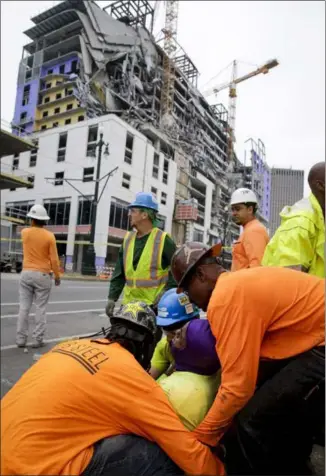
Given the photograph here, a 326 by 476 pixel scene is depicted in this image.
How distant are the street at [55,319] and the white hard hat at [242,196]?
92 cm

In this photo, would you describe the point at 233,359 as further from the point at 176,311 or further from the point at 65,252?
the point at 65,252

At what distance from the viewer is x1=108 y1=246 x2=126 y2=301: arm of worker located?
2637mm

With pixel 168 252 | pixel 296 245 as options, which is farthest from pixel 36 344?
pixel 296 245

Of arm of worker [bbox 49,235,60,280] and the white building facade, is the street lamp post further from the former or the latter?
arm of worker [bbox 49,235,60,280]

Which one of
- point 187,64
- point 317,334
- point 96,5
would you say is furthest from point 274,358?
point 96,5

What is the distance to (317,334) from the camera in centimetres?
119

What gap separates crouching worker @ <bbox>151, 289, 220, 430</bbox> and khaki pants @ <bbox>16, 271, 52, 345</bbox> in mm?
1321

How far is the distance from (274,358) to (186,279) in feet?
1.39

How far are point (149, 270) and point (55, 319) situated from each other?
3.89 meters

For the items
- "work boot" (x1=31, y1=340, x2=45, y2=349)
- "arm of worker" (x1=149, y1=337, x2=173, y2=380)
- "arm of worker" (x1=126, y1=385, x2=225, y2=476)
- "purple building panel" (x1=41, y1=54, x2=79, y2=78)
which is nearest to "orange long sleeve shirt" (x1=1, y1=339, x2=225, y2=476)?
"arm of worker" (x1=126, y1=385, x2=225, y2=476)

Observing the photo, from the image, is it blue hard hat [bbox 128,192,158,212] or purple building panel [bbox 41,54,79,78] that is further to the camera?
blue hard hat [bbox 128,192,158,212]

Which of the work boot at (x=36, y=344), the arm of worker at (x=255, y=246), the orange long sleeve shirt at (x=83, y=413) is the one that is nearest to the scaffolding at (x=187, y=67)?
the arm of worker at (x=255, y=246)

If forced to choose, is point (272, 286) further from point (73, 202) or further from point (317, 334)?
point (73, 202)

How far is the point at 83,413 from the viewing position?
106cm
